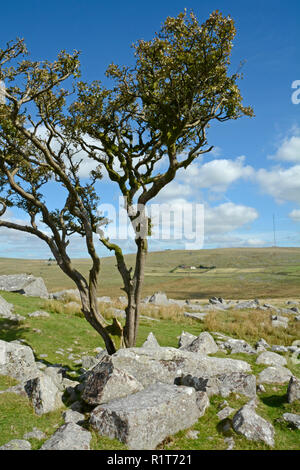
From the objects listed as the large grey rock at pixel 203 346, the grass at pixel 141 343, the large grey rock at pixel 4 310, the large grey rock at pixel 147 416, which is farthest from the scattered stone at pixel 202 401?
the large grey rock at pixel 4 310

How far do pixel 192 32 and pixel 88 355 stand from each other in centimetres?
1558

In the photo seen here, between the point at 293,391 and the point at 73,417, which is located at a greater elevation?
the point at 293,391

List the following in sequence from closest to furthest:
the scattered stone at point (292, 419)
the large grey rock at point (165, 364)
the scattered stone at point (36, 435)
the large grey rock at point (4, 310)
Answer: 1. the scattered stone at point (36, 435)
2. the scattered stone at point (292, 419)
3. the large grey rock at point (165, 364)
4. the large grey rock at point (4, 310)

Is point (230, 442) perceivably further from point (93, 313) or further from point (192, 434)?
point (93, 313)

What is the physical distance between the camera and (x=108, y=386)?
32.4 feet

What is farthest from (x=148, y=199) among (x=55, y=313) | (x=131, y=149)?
(x=55, y=313)

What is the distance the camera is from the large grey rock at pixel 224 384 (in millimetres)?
10923

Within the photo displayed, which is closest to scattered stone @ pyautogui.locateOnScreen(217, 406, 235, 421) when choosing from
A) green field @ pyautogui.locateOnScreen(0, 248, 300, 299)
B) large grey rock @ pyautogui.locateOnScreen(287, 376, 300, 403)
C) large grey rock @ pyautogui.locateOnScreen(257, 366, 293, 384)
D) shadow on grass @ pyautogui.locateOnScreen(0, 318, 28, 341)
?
large grey rock @ pyautogui.locateOnScreen(287, 376, 300, 403)

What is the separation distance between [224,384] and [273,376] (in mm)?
2830

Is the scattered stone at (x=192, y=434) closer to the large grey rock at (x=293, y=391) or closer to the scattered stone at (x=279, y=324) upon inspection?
the large grey rock at (x=293, y=391)

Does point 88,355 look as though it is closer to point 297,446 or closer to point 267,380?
point 267,380

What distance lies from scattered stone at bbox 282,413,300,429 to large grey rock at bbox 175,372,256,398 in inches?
64.5

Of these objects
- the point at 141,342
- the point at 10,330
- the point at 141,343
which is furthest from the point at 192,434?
the point at 10,330

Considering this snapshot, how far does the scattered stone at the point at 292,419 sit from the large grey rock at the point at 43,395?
22.3 ft
